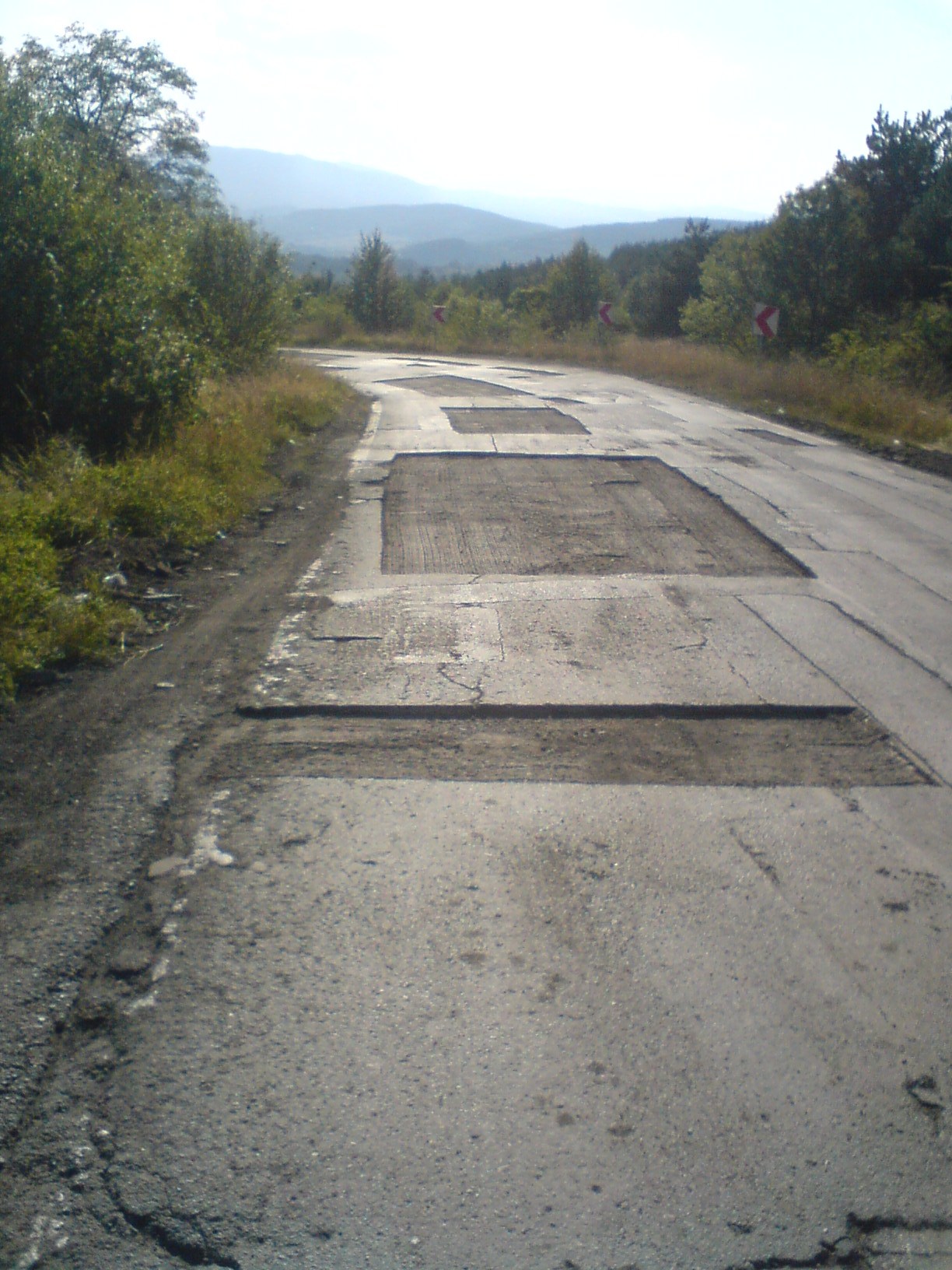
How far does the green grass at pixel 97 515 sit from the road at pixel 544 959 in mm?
1295

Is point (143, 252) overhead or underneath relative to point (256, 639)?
overhead

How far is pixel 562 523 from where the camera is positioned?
945 centimetres

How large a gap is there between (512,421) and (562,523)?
7537 millimetres

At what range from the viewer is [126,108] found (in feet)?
137

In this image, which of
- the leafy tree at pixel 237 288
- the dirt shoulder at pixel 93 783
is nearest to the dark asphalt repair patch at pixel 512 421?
the leafy tree at pixel 237 288

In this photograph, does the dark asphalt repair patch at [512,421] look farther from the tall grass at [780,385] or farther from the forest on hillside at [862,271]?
the forest on hillside at [862,271]

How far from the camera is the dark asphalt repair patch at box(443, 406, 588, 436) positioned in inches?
613

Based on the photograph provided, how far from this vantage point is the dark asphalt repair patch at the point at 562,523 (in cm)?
809

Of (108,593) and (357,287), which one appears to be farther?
(357,287)

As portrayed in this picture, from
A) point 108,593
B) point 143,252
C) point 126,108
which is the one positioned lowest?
point 108,593

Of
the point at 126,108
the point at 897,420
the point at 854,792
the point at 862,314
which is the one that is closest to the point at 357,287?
the point at 126,108

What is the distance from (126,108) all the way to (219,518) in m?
40.3

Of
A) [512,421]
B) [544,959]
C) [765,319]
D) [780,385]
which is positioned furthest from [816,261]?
[544,959]

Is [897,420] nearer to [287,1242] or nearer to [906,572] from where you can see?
[906,572]
